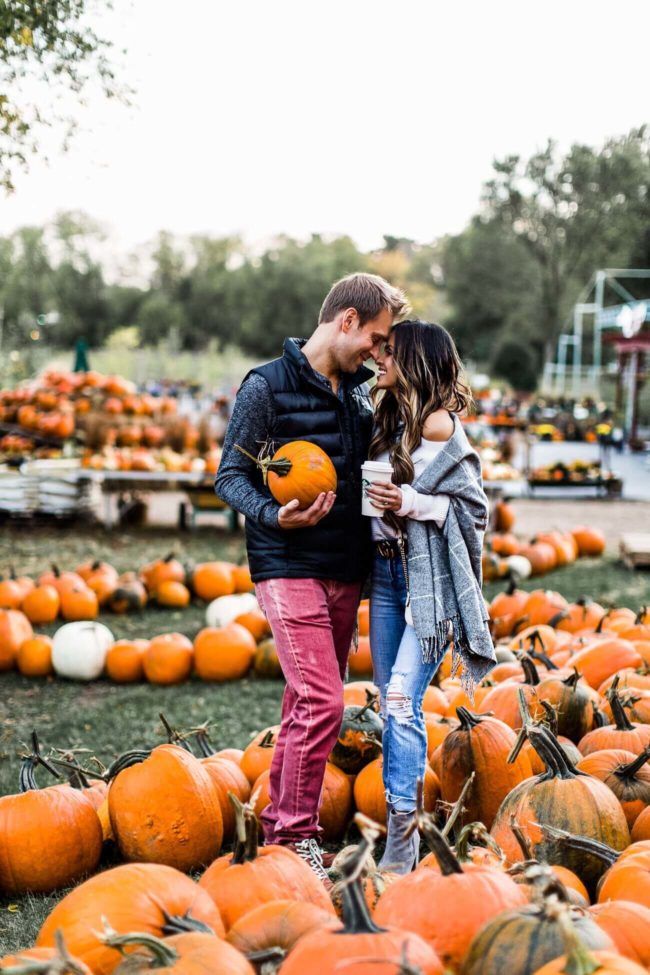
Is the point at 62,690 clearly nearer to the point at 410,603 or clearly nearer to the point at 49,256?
the point at 410,603

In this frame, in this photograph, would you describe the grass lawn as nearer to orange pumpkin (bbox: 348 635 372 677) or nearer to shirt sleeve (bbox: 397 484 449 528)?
orange pumpkin (bbox: 348 635 372 677)

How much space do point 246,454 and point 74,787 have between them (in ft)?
4.30

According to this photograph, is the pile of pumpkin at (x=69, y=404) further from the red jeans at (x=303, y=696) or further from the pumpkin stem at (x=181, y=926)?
the pumpkin stem at (x=181, y=926)

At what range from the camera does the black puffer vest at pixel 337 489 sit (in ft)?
10.0

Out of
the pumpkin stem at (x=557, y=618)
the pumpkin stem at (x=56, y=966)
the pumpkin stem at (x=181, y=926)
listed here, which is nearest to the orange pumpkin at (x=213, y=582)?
the pumpkin stem at (x=557, y=618)

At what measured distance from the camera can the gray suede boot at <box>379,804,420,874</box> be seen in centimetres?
288

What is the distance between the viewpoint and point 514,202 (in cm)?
5525

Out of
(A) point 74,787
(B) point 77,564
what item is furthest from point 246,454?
(B) point 77,564

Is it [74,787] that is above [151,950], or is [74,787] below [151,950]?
below

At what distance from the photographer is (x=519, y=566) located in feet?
28.9

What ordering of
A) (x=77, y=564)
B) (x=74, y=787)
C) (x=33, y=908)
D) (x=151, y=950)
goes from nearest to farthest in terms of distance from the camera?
(x=151, y=950)
(x=33, y=908)
(x=74, y=787)
(x=77, y=564)

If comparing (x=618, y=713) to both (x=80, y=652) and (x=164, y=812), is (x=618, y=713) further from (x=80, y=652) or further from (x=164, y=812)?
(x=80, y=652)

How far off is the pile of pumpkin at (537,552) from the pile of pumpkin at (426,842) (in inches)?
144

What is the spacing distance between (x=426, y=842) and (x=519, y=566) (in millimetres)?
5773
